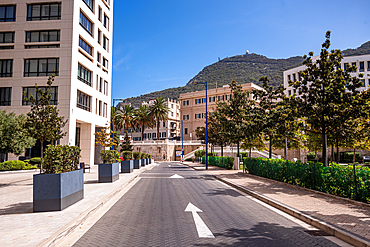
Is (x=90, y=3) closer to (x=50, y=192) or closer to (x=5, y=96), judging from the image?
(x=5, y=96)

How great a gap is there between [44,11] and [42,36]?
3.03 meters

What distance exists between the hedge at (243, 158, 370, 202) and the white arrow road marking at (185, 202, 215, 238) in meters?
6.01

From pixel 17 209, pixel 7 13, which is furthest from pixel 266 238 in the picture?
pixel 7 13

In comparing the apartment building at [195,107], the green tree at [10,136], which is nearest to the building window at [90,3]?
the green tree at [10,136]

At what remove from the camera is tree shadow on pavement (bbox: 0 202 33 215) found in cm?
850

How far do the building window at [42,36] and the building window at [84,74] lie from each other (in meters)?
4.35

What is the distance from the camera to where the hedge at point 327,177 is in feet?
33.3

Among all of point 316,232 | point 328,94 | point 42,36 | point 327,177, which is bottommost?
point 316,232

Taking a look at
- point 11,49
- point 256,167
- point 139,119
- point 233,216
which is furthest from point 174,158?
point 233,216

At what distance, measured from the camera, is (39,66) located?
33.1 meters

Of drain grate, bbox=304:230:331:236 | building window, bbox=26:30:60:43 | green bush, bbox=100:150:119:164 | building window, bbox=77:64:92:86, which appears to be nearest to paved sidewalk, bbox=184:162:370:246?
drain grate, bbox=304:230:331:236

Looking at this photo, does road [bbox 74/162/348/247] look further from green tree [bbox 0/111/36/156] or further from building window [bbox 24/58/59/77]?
building window [bbox 24/58/59/77]

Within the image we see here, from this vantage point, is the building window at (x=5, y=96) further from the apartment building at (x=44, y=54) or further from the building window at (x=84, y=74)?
the building window at (x=84, y=74)

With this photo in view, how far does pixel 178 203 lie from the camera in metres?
10.6
